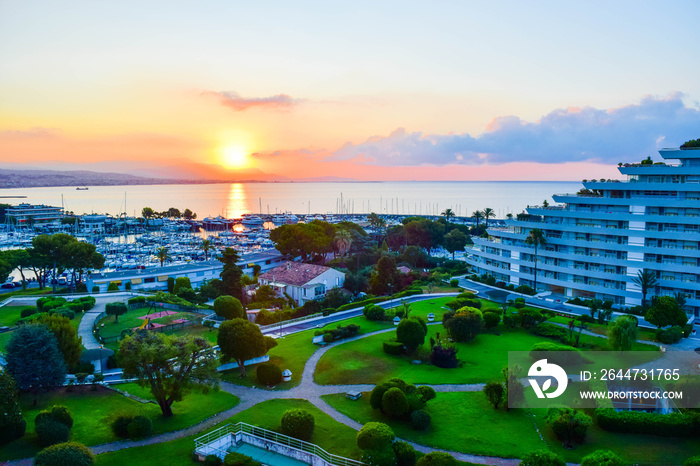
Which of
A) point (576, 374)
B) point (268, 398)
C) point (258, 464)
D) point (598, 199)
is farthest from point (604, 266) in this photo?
point (258, 464)

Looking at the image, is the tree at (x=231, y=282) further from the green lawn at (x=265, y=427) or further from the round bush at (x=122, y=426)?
the round bush at (x=122, y=426)

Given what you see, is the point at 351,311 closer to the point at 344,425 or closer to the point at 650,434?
the point at 344,425

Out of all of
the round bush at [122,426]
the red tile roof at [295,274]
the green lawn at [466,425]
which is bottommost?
the green lawn at [466,425]

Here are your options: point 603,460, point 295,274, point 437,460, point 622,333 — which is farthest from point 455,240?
point 437,460

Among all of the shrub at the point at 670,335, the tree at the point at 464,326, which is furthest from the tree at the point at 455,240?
the tree at the point at 464,326

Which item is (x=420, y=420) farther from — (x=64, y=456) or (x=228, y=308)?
(x=228, y=308)

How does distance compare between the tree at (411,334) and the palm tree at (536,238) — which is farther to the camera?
the palm tree at (536,238)
